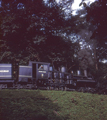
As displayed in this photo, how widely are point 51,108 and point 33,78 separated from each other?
293 inches

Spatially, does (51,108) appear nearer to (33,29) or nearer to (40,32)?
(33,29)

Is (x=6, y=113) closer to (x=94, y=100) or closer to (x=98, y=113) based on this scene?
(x=98, y=113)

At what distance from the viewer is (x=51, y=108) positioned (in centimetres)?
906

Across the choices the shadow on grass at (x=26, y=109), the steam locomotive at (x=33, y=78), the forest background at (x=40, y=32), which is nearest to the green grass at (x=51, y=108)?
the shadow on grass at (x=26, y=109)

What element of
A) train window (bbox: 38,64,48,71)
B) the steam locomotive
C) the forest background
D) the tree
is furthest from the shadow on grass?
the tree

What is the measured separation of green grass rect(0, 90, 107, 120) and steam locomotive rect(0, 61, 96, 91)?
4.63 meters

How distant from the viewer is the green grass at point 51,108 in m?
7.48

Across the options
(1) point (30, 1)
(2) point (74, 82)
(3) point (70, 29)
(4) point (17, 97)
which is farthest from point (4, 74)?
(3) point (70, 29)

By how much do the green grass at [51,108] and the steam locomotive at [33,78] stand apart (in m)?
4.63

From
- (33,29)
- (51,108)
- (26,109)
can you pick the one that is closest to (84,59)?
(33,29)

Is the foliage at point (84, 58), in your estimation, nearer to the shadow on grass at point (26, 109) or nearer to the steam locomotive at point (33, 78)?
the steam locomotive at point (33, 78)

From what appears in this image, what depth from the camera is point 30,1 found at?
2170 centimetres

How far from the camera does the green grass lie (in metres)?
7.48

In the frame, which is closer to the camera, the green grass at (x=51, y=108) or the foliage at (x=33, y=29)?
the green grass at (x=51, y=108)
